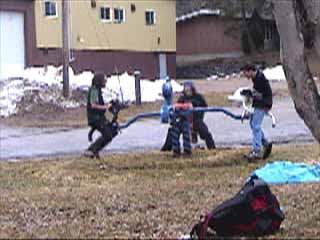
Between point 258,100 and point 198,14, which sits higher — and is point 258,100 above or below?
below

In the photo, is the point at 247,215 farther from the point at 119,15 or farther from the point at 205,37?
the point at 205,37

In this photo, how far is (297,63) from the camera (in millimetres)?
8672

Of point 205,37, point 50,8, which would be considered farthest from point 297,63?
point 205,37

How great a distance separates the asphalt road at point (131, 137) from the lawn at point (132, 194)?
232 centimetres

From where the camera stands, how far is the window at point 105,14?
149 ft

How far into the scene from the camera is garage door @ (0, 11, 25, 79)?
124ft

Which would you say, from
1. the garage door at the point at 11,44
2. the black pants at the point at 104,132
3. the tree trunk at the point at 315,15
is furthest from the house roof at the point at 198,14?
the tree trunk at the point at 315,15

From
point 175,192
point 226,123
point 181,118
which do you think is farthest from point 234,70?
point 175,192

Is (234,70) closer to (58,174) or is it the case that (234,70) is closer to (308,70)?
(58,174)

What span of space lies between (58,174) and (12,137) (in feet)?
29.9

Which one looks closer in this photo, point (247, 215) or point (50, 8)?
point (247, 215)

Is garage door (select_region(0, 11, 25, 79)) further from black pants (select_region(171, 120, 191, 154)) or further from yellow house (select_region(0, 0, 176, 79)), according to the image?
black pants (select_region(171, 120, 191, 154))

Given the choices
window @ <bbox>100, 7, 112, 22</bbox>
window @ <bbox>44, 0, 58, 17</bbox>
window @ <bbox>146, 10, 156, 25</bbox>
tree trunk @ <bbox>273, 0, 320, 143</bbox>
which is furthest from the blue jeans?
window @ <bbox>146, 10, 156, 25</bbox>

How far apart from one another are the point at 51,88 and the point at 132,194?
21.8 metres
